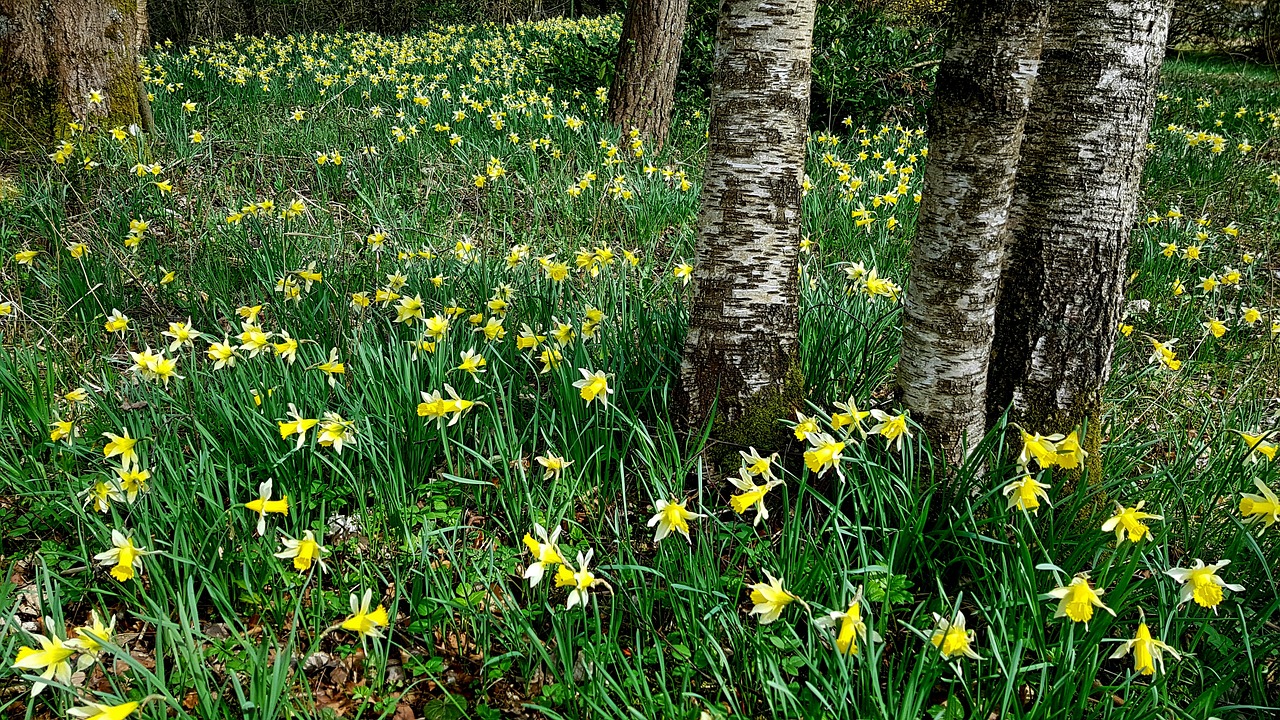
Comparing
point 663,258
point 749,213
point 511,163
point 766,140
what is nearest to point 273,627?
point 749,213

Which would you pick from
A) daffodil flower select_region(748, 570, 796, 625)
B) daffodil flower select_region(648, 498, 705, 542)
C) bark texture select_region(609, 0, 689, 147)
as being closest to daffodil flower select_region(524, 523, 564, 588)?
daffodil flower select_region(648, 498, 705, 542)

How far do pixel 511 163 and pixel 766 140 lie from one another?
11.3 feet

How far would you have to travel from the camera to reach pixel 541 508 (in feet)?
7.26

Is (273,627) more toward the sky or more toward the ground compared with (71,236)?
more toward the ground

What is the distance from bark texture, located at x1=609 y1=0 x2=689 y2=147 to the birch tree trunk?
4448mm

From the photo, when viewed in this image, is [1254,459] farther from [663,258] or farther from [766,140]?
[663,258]

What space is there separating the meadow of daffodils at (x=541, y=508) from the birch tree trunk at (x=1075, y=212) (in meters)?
0.15

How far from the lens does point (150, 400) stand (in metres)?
2.29

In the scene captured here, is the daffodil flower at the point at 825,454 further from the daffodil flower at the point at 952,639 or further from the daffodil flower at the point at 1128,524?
the daffodil flower at the point at 1128,524

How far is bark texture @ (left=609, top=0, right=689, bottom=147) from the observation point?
596 centimetres

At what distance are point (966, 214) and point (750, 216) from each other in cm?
54

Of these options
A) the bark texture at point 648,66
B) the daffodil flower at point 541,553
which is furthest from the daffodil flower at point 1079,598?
the bark texture at point 648,66

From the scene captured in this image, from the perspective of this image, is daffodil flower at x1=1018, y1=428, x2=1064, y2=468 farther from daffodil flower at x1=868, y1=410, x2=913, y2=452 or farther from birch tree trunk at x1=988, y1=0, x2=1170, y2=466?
birch tree trunk at x1=988, y1=0, x2=1170, y2=466

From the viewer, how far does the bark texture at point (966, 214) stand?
1801mm
